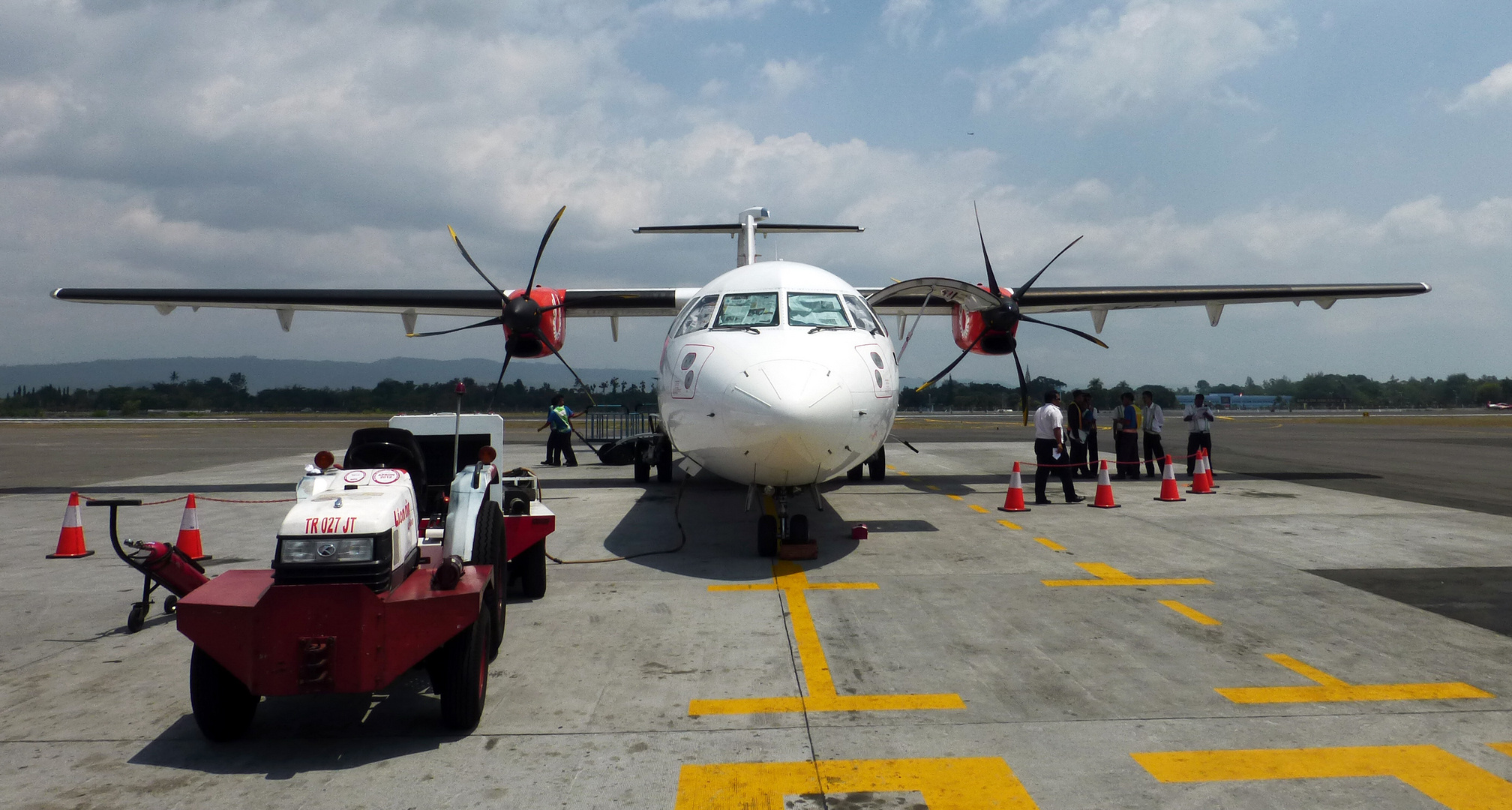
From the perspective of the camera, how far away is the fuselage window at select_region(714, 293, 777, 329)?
7805mm

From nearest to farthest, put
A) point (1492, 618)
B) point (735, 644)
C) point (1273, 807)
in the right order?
1. point (1273, 807)
2. point (735, 644)
3. point (1492, 618)

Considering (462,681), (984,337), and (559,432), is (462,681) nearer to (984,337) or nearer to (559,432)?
(984,337)

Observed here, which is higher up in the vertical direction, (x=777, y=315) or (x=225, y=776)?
(x=777, y=315)

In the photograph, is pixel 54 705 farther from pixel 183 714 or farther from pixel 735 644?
pixel 735 644

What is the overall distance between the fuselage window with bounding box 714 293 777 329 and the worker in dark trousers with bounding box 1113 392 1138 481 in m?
9.58

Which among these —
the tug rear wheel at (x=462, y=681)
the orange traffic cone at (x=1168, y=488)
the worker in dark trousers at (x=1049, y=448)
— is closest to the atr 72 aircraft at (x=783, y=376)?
the worker in dark trousers at (x=1049, y=448)

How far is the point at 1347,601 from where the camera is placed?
20.9 feet

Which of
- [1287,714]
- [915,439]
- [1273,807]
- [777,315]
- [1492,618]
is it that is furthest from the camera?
[915,439]

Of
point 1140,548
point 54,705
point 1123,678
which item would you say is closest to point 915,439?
point 1140,548

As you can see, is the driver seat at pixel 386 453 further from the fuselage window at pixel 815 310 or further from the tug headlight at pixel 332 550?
the fuselage window at pixel 815 310

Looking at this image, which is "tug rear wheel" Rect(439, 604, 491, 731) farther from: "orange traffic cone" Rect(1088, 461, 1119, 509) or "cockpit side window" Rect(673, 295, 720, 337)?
"orange traffic cone" Rect(1088, 461, 1119, 509)

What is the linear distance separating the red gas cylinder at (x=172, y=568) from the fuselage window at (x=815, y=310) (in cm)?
495

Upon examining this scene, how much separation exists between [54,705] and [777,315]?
579 centimetres

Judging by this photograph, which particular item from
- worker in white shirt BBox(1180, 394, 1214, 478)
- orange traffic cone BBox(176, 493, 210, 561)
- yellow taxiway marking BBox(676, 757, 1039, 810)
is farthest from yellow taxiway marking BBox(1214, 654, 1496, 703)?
worker in white shirt BBox(1180, 394, 1214, 478)
